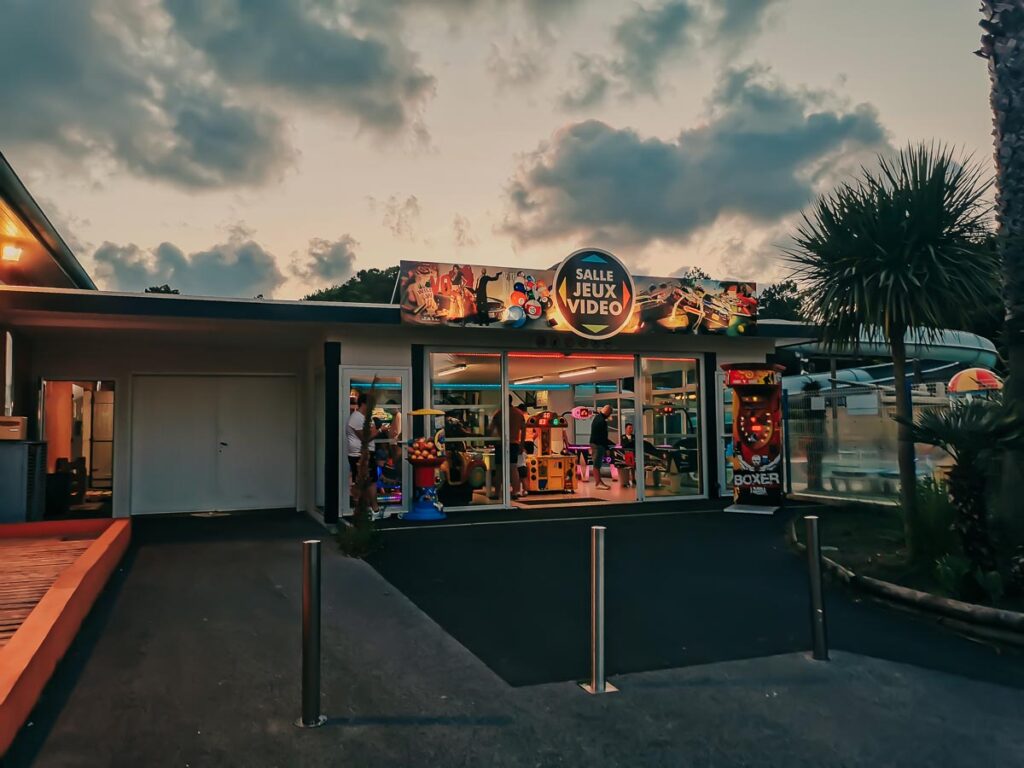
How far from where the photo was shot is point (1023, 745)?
11.3 ft

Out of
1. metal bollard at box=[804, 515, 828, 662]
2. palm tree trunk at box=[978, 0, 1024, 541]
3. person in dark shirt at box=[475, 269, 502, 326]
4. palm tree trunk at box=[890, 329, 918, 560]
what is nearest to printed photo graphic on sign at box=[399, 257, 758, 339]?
person in dark shirt at box=[475, 269, 502, 326]

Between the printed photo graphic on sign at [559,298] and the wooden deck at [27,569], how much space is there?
485 cm

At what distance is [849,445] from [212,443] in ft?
33.5

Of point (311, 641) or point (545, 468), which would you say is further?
point (545, 468)

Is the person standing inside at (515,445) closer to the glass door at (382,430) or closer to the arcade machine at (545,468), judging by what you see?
the arcade machine at (545,468)

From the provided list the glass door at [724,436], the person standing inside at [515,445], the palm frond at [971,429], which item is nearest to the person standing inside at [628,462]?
the glass door at [724,436]

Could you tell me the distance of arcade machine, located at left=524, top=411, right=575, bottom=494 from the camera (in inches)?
557

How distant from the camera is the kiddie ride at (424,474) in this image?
33.4 ft

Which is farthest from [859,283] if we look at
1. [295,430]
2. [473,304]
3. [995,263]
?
[295,430]

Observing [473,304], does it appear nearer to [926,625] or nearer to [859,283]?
[859,283]

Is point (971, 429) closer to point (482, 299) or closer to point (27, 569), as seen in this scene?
point (482, 299)

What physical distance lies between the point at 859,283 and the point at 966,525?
8.54 feet

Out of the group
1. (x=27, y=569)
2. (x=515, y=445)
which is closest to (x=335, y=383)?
(x=515, y=445)

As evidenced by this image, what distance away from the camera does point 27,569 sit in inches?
249
